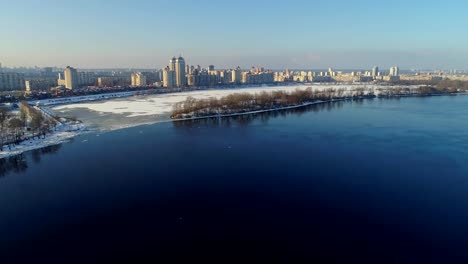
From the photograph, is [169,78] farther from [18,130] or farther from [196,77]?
[18,130]

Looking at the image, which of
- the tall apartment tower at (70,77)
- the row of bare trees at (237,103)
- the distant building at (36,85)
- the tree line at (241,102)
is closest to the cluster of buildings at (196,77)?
the tall apartment tower at (70,77)

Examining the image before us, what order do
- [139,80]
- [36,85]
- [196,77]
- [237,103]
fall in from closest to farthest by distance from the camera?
[237,103] → [36,85] → [139,80] → [196,77]

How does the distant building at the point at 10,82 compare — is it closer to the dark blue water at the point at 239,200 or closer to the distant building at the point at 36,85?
the distant building at the point at 36,85

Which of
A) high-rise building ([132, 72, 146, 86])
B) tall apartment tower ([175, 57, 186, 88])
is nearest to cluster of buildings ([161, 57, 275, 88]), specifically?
tall apartment tower ([175, 57, 186, 88])

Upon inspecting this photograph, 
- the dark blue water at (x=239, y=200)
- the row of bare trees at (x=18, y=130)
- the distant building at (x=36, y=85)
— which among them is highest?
the distant building at (x=36, y=85)

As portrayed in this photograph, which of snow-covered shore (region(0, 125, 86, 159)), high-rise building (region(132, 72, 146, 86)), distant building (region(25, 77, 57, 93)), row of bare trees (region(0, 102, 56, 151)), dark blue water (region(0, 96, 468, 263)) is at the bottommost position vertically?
dark blue water (region(0, 96, 468, 263))

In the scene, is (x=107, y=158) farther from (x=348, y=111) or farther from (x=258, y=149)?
(x=348, y=111)

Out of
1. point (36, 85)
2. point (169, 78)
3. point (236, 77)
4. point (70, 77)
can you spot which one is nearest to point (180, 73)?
point (169, 78)

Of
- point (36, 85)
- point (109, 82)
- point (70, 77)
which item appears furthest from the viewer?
point (109, 82)

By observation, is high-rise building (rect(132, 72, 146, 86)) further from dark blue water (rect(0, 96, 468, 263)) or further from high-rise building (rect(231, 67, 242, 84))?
dark blue water (rect(0, 96, 468, 263))
